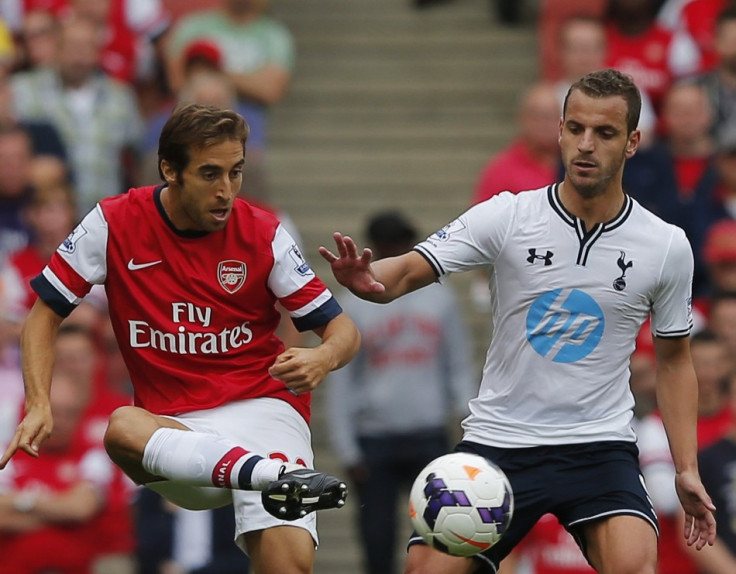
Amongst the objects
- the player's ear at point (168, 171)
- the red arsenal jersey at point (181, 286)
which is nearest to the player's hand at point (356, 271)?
the red arsenal jersey at point (181, 286)

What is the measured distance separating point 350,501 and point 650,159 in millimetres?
3029

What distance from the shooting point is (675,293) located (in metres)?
7.19

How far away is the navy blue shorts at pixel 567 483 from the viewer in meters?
7.12

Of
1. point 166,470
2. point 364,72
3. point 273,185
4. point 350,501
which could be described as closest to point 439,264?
point 166,470

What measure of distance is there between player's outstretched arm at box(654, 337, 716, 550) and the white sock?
167 centimetres

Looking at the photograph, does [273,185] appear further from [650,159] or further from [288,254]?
[288,254]

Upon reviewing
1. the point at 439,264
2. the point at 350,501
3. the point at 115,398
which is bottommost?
the point at 350,501

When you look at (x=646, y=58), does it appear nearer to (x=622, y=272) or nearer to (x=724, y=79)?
(x=724, y=79)

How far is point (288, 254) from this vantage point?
733 cm

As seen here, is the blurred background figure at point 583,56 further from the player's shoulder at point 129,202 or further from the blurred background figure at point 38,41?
the player's shoulder at point 129,202

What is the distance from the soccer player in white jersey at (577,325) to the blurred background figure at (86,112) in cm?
538

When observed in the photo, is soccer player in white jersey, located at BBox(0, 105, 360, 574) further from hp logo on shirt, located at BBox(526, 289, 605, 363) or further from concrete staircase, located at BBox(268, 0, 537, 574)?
concrete staircase, located at BBox(268, 0, 537, 574)

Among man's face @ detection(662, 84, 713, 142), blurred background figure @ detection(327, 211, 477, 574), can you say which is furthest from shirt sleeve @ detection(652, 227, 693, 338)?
man's face @ detection(662, 84, 713, 142)

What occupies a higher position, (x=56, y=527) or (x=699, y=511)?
(x=699, y=511)
